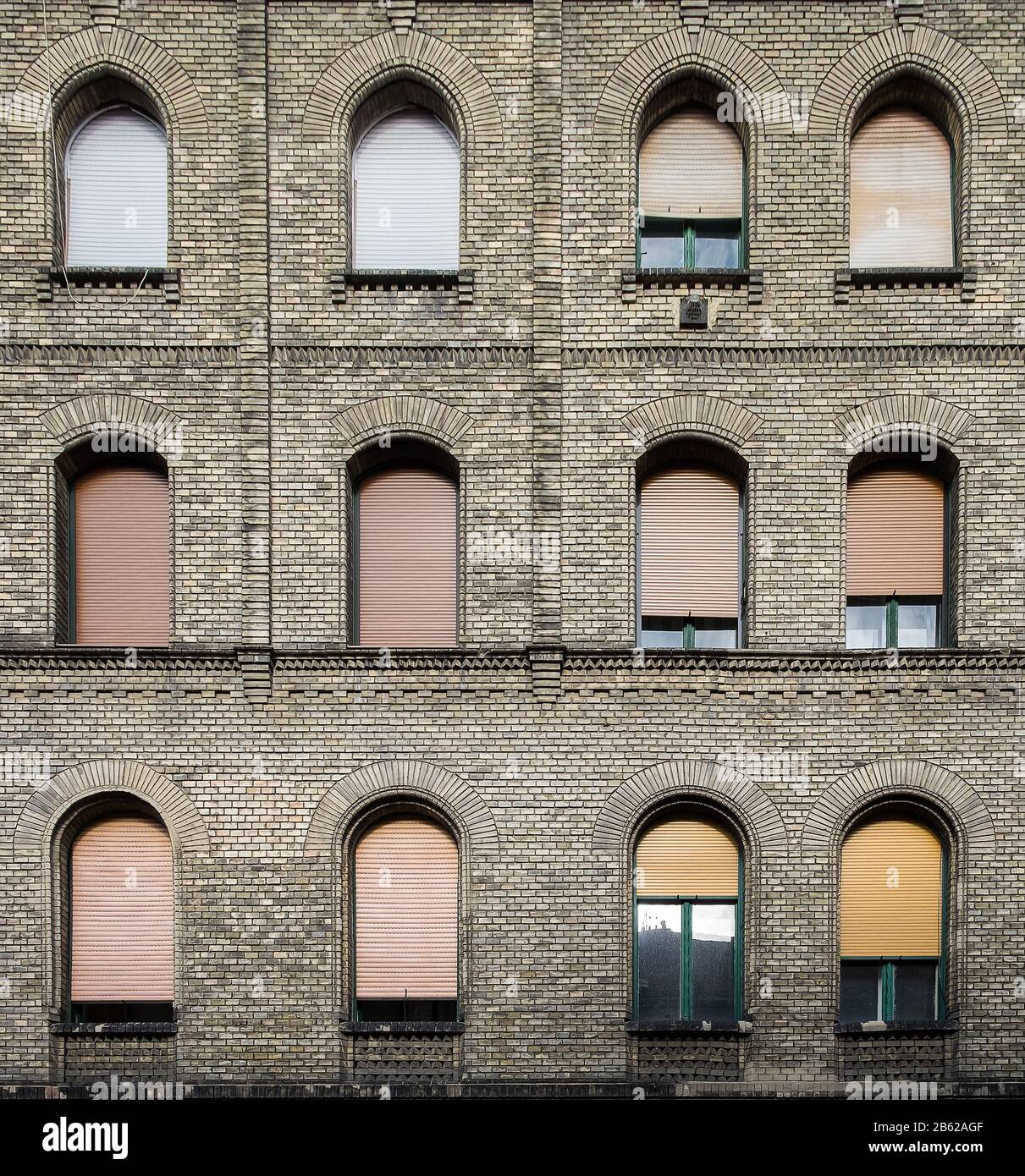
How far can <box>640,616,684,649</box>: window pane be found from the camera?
11.5 m

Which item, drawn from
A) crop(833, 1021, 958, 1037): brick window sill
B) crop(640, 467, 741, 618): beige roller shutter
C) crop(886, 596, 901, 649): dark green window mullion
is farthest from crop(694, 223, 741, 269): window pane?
crop(833, 1021, 958, 1037): brick window sill

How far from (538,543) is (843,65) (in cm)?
575

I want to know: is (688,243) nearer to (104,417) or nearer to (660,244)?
(660,244)

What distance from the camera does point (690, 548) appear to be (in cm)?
1158

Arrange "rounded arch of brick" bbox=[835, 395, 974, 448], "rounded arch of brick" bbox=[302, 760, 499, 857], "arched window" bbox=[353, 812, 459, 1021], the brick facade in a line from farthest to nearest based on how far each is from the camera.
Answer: "rounded arch of brick" bbox=[835, 395, 974, 448], "arched window" bbox=[353, 812, 459, 1021], "rounded arch of brick" bbox=[302, 760, 499, 857], the brick facade

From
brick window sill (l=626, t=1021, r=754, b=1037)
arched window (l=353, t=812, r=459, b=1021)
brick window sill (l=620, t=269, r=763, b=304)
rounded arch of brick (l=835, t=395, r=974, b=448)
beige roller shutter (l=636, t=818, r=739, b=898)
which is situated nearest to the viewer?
brick window sill (l=626, t=1021, r=754, b=1037)

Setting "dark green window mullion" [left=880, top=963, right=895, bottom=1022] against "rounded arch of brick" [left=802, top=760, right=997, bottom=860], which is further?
"dark green window mullion" [left=880, top=963, right=895, bottom=1022]

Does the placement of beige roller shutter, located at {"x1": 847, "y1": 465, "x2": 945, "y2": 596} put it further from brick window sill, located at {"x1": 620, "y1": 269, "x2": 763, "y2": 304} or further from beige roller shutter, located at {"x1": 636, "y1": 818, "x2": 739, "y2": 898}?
beige roller shutter, located at {"x1": 636, "y1": 818, "x2": 739, "y2": 898}

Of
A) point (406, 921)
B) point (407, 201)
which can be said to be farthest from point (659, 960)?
point (407, 201)

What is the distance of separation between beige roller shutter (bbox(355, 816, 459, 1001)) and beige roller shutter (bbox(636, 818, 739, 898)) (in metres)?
1.87

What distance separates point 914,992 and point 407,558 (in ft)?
21.5

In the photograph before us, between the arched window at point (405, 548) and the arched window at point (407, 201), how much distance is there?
205cm
